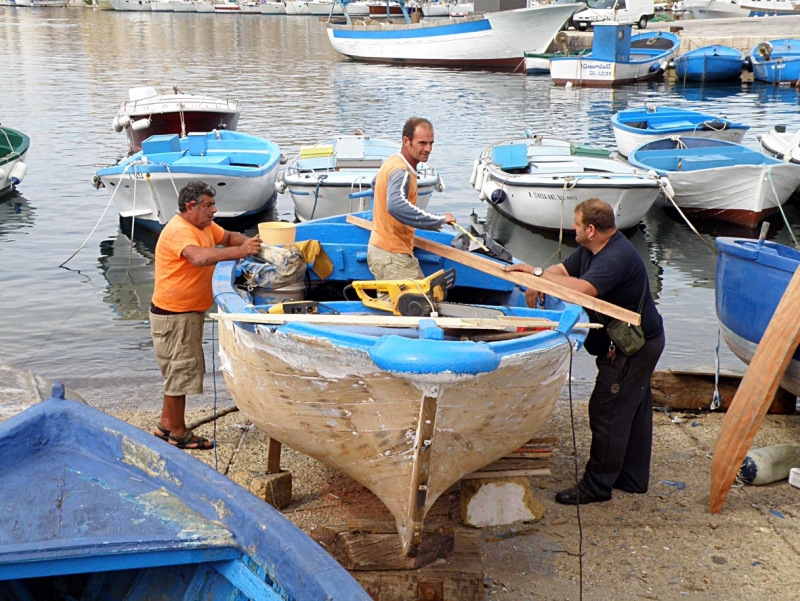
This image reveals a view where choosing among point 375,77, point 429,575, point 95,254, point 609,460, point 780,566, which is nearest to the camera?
point 429,575

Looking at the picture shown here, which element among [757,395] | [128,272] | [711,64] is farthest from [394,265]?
[711,64]

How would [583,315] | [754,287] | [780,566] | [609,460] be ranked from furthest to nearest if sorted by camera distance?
1. [754,287]
2. [609,460]
3. [583,315]
4. [780,566]

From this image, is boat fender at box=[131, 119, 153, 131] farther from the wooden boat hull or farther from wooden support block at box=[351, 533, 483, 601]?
the wooden boat hull

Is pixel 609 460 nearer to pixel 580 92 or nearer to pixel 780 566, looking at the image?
pixel 780 566

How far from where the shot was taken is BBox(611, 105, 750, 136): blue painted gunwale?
1828 centimetres

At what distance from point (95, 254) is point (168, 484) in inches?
437

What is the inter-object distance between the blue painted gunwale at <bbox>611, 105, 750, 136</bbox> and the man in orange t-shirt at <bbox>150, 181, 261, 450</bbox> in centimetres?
1389

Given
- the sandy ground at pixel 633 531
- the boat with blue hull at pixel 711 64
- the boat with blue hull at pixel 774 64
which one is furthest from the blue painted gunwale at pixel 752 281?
the boat with blue hull at pixel 711 64

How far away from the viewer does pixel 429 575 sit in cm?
451

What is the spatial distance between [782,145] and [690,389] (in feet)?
39.3

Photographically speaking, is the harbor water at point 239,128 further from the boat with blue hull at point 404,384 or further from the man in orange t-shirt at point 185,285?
the boat with blue hull at point 404,384

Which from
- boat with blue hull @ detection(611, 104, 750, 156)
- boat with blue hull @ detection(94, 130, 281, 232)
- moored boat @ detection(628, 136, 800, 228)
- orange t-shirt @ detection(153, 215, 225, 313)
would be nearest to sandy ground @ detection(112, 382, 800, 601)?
orange t-shirt @ detection(153, 215, 225, 313)

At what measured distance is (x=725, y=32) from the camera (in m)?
42.9

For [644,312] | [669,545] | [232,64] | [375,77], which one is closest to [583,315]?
[644,312]
